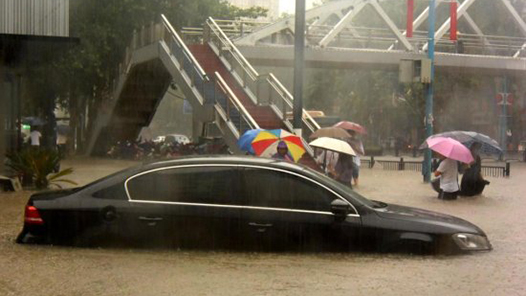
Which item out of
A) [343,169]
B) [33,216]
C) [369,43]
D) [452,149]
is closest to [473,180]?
[452,149]

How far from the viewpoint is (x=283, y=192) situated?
7711 millimetres

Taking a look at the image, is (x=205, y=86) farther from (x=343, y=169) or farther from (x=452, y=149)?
(x=452, y=149)

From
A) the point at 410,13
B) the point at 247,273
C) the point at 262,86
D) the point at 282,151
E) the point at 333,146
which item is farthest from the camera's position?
the point at 410,13

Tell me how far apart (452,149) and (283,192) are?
685 cm

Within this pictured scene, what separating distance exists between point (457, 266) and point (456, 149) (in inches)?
260

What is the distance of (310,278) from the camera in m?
6.79

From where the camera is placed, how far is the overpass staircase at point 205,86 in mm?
19375

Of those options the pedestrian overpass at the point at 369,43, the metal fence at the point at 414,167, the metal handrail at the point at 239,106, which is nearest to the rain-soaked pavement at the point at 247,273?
the metal handrail at the point at 239,106

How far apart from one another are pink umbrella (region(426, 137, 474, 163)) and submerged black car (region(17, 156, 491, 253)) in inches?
233

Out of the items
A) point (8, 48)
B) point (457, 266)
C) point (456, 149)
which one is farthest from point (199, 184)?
point (8, 48)

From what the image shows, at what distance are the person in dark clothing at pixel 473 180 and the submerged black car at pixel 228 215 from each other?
757 cm

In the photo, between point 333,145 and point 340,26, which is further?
point 340,26

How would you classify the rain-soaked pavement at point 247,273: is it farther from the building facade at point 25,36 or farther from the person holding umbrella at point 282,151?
the building facade at point 25,36

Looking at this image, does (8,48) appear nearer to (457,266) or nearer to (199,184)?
(199,184)
